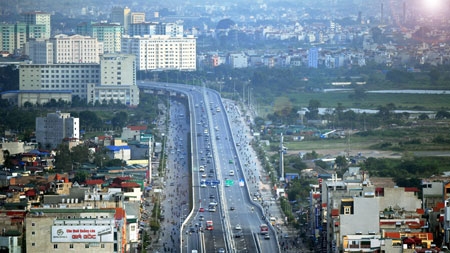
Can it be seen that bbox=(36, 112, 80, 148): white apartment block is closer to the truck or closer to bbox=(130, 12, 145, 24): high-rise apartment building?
the truck

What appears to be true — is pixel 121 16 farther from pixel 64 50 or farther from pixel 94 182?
pixel 94 182

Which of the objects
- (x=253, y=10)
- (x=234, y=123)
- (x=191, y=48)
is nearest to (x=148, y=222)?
(x=234, y=123)

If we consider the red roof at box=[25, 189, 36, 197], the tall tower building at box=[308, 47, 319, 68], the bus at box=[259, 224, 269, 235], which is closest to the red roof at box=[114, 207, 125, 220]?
the bus at box=[259, 224, 269, 235]

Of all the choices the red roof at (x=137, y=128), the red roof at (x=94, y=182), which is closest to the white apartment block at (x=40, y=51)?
the red roof at (x=137, y=128)

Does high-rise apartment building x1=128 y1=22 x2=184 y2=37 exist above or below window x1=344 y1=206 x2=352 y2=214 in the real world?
below

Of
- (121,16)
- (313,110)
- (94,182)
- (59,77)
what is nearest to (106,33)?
(121,16)

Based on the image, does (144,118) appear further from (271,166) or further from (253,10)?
(253,10)

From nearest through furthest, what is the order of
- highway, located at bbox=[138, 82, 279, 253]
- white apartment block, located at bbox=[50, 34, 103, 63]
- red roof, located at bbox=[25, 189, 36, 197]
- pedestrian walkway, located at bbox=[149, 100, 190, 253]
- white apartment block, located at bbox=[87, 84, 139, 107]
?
1. highway, located at bbox=[138, 82, 279, 253]
2. pedestrian walkway, located at bbox=[149, 100, 190, 253]
3. red roof, located at bbox=[25, 189, 36, 197]
4. white apartment block, located at bbox=[87, 84, 139, 107]
5. white apartment block, located at bbox=[50, 34, 103, 63]
